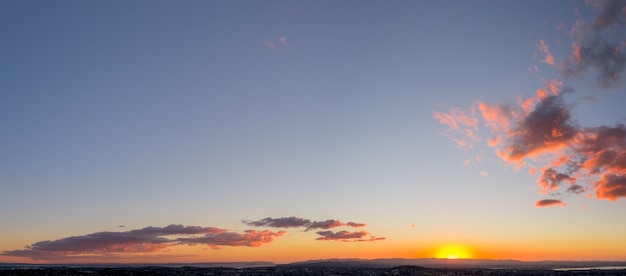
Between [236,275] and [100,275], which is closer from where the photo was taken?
[100,275]

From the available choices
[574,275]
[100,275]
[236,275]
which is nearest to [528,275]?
[574,275]

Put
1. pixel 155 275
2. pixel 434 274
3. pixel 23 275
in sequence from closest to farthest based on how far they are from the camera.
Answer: pixel 23 275, pixel 155 275, pixel 434 274

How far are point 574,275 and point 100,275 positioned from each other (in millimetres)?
110662

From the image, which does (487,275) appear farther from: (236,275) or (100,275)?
(100,275)

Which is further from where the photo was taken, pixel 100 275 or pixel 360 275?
pixel 360 275

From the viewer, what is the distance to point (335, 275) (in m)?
120

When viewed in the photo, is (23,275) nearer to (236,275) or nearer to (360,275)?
(236,275)

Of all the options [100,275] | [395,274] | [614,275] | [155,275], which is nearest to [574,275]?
[614,275]

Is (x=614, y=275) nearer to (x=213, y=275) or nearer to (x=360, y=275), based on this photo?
(x=360, y=275)

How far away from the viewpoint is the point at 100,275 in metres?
104

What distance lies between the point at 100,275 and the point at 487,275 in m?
91.9

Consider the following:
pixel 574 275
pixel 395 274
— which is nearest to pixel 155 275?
pixel 395 274

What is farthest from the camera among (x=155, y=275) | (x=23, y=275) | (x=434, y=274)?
(x=434, y=274)

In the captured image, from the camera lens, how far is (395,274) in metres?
121
